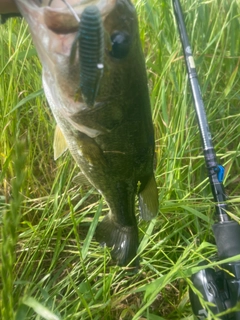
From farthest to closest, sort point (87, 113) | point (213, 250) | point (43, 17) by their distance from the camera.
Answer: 1. point (213, 250)
2. point (87, 113)
3. point (43, 17)

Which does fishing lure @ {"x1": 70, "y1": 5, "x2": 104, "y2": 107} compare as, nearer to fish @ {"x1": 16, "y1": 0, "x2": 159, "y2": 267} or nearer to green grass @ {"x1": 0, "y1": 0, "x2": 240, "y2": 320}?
fish @ {"x1": 16, "y1": 0, "x2": 159, "y2": 267}

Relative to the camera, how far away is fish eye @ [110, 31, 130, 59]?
39.7 inches

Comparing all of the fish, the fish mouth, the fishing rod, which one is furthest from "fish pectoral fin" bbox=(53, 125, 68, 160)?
the fishing rod

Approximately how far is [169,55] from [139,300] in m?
1.32

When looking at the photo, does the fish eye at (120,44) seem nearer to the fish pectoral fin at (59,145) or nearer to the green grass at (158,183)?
the fish pectoral fin at (59,145)

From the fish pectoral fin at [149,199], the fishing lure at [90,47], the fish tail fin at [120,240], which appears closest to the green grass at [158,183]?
the fish tail fin at [120,240]

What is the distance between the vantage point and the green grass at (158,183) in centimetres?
159

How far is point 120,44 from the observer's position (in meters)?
1.01

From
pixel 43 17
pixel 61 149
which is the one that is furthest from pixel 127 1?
pixel 61 149

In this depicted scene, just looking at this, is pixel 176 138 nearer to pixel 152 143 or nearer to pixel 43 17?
pixel 152 143

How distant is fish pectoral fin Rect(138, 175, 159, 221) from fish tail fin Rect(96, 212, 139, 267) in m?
0.12

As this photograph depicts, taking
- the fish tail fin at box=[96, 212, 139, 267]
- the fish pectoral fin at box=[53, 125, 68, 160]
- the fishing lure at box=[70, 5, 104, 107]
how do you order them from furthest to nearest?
1. the fish tail fin at box=[96, 212, 139, 267]
2. the fish pectoral fin at box=[53, 125, 68, 160]
3. the fishing lure at box=[70, 5, 104, 107]

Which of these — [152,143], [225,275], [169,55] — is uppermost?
[169,55]

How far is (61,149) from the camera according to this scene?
135 centimetres
